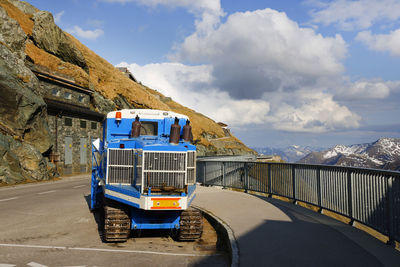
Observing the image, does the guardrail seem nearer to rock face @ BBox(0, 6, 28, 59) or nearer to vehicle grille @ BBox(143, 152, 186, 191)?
vehicle grille @ BBox(143, 152, 186, 191)

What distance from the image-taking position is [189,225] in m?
7.91

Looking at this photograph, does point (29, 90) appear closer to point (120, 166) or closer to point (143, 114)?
point (143, 114)

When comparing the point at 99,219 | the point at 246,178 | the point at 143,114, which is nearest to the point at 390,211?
the point at 143,114

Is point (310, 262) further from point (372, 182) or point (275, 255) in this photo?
point (372, 182)

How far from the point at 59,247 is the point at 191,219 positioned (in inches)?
119

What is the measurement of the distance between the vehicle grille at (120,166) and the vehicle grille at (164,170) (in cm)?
104

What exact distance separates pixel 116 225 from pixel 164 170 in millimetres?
1704

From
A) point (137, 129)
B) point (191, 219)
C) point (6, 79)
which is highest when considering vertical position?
point (6, 79)

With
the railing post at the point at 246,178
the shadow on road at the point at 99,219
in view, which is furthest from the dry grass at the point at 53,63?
the shadow on road at the point at 99,219

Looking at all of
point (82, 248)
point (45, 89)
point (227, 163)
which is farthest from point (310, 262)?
point (45, 89)

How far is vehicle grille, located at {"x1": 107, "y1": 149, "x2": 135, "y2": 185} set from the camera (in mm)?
8125

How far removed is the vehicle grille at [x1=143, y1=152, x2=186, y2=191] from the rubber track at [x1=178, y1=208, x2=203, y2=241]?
3.02 feet

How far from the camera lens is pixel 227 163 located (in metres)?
17.2

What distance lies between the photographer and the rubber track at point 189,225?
7891mm
